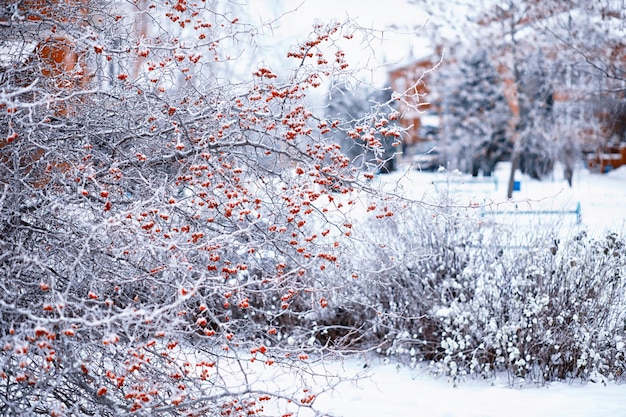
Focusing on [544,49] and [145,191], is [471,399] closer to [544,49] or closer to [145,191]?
[145,191]

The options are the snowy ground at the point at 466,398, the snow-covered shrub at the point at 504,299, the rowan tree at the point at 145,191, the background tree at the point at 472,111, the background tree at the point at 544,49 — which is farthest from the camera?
the background tree at the point at 472,111

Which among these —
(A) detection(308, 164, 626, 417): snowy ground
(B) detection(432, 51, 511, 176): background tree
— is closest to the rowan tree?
(A) detection(308, 164, 626, 417): snowy ground

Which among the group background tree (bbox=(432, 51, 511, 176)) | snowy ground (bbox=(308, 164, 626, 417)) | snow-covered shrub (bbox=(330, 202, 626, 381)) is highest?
snow-covered shrub (bbox=(330, 202, 626, 381))

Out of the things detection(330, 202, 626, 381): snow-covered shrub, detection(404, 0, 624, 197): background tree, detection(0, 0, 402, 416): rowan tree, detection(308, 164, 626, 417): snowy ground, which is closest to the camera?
detection(0, 0, 402, 416): rowan tree

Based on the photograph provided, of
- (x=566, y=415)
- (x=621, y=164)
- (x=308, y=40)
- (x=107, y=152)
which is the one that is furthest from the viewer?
(x=621, y=164)

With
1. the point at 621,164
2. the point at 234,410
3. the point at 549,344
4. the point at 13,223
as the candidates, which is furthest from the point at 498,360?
the point at 621,164

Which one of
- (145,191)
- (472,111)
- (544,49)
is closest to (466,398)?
(145,191)

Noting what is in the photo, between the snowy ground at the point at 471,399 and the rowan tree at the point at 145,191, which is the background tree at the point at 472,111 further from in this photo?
the rowan tree at the point at 145,191

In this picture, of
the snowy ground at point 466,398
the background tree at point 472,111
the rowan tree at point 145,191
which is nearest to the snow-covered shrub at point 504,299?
the snowy ground at point 466,398

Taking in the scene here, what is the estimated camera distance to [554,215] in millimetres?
7281

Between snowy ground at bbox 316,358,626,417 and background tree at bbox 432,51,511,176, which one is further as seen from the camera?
background tree at bbox 432,51,511,176

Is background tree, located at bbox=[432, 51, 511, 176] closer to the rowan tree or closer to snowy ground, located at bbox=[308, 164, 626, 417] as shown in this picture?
snowy ground, located at bbox=[308, 164, 626, 417]

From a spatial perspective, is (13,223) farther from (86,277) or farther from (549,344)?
(549,344)

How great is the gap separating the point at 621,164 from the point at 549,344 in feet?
115
